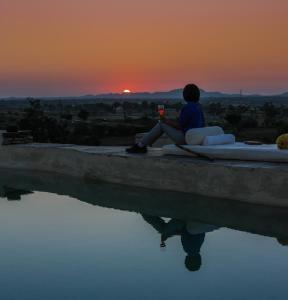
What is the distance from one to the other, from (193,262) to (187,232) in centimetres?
127

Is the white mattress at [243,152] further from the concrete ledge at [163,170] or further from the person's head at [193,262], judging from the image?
the person's head at [193,262]

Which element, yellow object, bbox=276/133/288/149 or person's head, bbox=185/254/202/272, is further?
yellow object, bbox=276/133/288/149

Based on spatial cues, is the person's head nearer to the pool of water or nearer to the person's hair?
the pool of water

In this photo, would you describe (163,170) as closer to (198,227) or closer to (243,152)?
(243,152)

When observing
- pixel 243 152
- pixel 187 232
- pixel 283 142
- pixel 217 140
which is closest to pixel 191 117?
pixel 217 140

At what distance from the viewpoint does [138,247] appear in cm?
664

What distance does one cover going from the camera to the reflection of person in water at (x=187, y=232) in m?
6.26

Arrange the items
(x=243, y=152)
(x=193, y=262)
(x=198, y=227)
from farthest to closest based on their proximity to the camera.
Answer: (x=243, y=152), (x=198, y=227), (x=193, y=262)

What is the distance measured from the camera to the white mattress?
27.9ft

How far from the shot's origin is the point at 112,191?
9828mm

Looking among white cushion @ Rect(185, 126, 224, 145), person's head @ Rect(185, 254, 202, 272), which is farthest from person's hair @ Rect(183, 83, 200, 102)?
person's head @ Rect(185, 254, 202, 272)

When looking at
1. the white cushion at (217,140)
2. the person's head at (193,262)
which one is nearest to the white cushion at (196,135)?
the white cushion at (217,140)

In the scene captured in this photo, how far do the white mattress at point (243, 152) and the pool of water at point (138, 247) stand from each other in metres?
0.83

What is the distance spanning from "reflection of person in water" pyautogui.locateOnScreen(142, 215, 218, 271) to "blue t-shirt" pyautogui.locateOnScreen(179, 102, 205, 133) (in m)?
1.93
